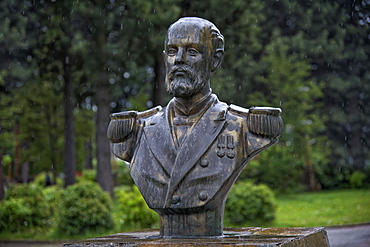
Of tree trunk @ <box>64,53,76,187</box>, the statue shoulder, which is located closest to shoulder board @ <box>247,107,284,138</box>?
the statue shoulder

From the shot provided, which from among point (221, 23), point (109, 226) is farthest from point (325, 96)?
point (109, 226)

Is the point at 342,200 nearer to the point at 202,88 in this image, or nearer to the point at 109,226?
the point at 109,226

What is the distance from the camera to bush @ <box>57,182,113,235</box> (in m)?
13.2

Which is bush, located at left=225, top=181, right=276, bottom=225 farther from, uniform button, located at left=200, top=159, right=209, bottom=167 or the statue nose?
the statue nose

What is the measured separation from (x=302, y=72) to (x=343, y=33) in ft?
6.88

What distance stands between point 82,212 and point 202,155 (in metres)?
9.20

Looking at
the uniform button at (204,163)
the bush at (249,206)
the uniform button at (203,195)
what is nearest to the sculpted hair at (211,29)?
the uniform button at (204,163)

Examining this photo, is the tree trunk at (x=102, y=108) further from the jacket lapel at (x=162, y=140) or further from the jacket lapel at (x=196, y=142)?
the jacket lapel at (x=196, y=142)

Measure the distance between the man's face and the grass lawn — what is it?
9356 millimetres

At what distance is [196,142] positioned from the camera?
454 centimetres

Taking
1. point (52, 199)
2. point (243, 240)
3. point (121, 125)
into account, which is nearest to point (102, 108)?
point (52, 199)

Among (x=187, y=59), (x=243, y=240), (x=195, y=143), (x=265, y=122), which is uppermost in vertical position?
(x=187, y=59)

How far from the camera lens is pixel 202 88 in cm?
468

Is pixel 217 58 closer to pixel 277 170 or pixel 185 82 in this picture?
pixel 185 82
